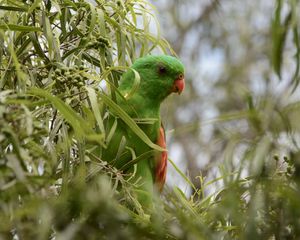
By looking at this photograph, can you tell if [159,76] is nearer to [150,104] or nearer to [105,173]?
[150,104]

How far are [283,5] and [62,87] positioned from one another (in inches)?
22.9

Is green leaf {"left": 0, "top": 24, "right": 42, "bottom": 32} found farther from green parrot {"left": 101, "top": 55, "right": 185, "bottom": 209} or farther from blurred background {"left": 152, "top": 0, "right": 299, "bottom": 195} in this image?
blurred background {"left": 152, "top": 0, "right": 299, "bottom": 195}

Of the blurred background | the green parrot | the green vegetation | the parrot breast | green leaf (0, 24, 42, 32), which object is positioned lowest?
the blurred background

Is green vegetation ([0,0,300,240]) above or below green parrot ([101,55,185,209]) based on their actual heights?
above

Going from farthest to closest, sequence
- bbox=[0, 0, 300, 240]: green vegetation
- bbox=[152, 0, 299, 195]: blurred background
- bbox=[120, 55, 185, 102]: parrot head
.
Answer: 1. bbox=[152, 0, 299, 195]: blurred background
2. bbox=[120, 55, 185, 102]: parrot head
3. bbox=[0, 0, 300, 240]: green vegetation

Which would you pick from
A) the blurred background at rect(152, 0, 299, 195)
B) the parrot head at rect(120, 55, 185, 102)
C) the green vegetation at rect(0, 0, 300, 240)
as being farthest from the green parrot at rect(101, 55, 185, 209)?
the blurred background at rect(152, 0, 299, 195)

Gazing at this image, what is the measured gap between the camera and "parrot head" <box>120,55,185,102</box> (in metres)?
2.19

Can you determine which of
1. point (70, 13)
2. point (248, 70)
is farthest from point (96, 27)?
point (248, 70)

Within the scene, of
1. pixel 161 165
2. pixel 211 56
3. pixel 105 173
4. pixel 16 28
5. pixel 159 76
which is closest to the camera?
pixel 16 28

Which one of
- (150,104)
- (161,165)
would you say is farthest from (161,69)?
(161,165)

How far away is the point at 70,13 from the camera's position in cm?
163

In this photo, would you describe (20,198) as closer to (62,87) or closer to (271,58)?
(62,87)

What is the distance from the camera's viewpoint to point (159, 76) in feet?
7.30

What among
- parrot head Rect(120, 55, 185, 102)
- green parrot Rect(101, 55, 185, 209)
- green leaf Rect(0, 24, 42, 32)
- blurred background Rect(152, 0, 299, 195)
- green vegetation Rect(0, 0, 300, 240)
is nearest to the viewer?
green vegetation Rect(0, 0, 300, 240)
